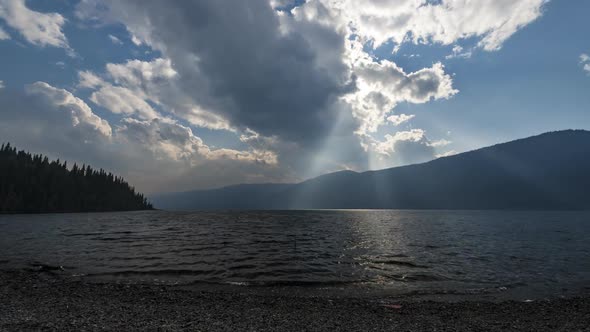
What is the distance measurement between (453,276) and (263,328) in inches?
831

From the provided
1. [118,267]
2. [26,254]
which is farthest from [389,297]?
[26,254]

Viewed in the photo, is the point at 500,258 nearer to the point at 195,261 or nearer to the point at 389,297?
the point at 389,297

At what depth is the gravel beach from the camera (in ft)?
42.1

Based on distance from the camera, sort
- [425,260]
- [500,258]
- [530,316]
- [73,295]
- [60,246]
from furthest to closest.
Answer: [60,246] → [500,258] → [425,260] → [73,295] → [530,316]

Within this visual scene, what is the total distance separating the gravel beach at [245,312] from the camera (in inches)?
505

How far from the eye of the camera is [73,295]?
17.6 m

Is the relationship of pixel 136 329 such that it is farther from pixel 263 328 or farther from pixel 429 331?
pixel 429 331

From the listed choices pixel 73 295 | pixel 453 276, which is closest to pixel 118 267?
pixel 73 295

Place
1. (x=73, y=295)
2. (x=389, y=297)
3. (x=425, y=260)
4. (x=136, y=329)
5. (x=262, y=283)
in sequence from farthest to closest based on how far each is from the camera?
(x=425, y=260) < (x=262, y=283) < (x=389, y=297) < (x=73, y=295) < (x=136, y=329)

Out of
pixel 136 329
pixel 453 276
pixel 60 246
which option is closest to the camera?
pixel 136 329

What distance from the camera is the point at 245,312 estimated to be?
1498 cm

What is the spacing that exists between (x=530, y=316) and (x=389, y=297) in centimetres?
770

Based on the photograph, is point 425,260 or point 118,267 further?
point 425,260

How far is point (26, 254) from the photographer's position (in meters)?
34.1
